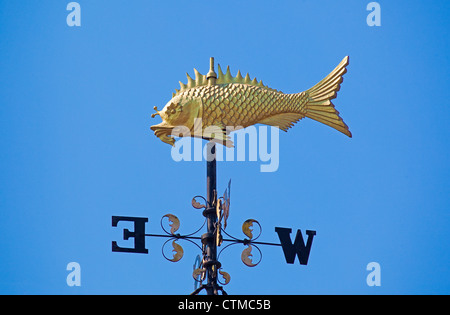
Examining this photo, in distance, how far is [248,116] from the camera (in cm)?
1075

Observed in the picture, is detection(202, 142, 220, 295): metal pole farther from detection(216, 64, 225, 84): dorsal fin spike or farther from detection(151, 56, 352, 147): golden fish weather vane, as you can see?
detection(216, 64, 225, 84): dorsal fin spike

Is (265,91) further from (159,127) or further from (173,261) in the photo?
(173,261)

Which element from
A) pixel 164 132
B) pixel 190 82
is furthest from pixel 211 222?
pixel 190 82

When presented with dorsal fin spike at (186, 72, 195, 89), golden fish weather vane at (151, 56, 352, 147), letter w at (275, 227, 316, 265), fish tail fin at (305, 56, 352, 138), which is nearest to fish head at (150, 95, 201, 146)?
golden fish weather vane at (151, 56, 352, 147)

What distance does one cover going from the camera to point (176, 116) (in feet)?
35.3

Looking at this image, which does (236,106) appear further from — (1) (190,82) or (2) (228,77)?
(1) (190,82)

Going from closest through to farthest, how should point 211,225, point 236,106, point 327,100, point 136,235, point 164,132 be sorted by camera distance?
point 211,225, point 136,235, point 236,106, point 164,132, point 327,100

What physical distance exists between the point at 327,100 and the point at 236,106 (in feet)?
3.41

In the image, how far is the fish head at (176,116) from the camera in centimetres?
1071

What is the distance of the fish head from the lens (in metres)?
10.7

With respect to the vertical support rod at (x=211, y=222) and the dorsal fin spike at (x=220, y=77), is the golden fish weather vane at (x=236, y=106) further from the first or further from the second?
the vertical support rod at (x=211, y=222)

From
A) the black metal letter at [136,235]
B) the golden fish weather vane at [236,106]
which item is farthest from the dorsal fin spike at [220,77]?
the black metal letter at [136,235]

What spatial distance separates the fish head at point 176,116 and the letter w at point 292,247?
126 centimetres
